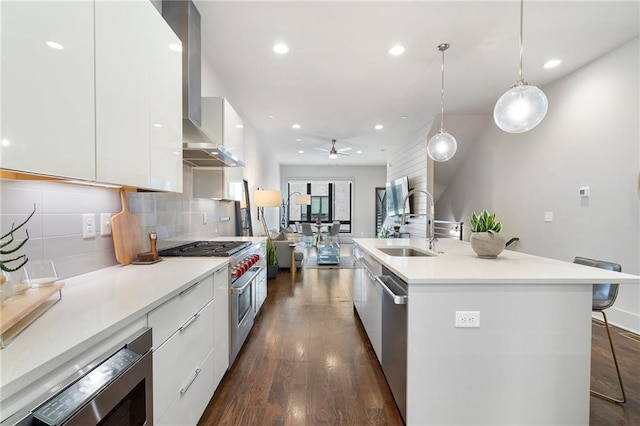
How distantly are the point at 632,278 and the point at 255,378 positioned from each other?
7.76ft

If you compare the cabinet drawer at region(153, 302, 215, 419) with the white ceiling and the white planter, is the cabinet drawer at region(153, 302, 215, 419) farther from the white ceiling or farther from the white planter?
the white ceiling

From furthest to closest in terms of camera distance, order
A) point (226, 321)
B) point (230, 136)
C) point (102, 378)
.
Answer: point (230, 136)
point (226, 321)
point (102, 378)

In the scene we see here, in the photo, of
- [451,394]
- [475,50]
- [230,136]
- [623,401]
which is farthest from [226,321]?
[475,50]

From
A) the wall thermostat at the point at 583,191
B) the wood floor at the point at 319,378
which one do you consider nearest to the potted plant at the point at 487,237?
the wood floor at the point at 319,378

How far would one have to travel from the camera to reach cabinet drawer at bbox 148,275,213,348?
1.15m

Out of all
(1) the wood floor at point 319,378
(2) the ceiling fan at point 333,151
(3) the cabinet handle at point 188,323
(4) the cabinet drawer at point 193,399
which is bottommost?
(1) the wood floor at point 319,378

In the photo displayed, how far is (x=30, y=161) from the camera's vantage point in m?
0.84

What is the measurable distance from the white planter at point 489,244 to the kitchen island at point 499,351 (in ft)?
1.88

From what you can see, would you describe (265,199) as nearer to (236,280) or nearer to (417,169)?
(236,280)

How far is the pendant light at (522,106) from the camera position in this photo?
200 cm

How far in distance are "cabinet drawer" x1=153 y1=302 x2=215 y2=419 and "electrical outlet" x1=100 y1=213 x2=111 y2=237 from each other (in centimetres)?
73

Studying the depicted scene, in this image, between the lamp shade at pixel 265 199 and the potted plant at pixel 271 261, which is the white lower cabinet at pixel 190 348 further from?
the lamp shade at pixel 265 199

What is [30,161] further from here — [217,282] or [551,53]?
[551,53]

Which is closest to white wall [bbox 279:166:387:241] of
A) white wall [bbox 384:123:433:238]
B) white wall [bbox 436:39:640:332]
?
white wall [bbox 384:123:433:238]
